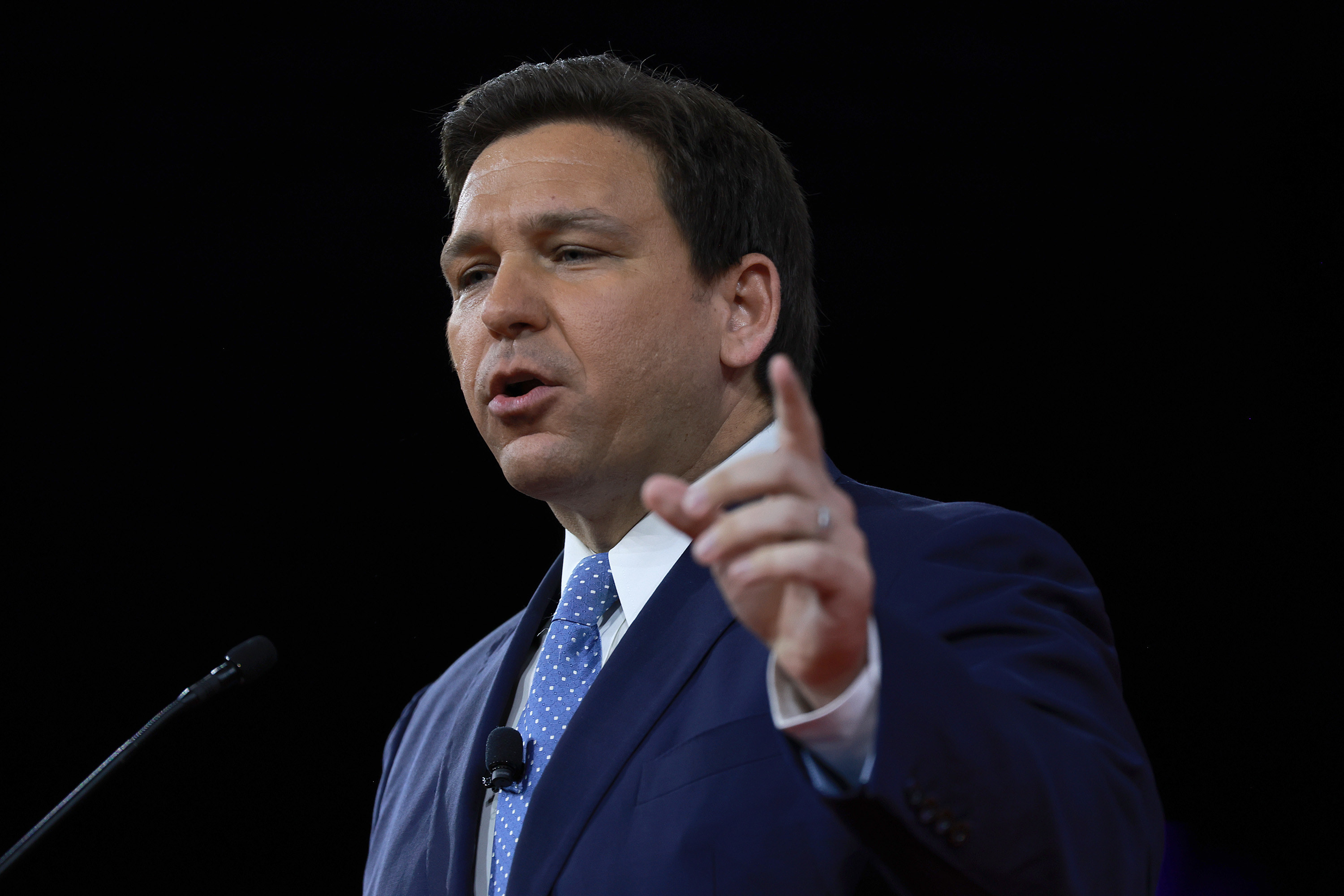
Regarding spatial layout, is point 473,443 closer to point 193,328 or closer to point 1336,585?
point 193,328

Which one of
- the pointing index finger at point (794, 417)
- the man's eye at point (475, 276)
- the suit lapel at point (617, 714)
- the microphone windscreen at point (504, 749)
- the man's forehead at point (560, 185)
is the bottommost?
the microphone windscreen at point (504, 749)

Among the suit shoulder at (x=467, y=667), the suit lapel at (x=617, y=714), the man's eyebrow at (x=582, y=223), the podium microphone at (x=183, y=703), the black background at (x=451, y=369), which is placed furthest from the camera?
the black background at (x=451, y=369)

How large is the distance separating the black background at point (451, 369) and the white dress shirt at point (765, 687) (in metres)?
1.24

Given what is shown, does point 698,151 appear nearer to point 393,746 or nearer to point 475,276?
point 475,276

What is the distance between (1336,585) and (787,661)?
2.00 meters

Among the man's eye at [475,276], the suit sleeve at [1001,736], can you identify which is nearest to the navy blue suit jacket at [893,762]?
the suit sleeve at [1001,736]

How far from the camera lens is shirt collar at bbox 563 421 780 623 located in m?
A: 1.61

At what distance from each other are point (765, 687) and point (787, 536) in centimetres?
53

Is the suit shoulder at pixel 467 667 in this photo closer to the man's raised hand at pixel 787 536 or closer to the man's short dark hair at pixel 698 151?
the man's short dark hair at pixel 698 151

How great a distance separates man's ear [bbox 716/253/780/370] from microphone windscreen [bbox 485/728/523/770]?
653 mm

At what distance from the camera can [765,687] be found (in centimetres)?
126

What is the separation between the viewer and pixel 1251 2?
7.89 feet

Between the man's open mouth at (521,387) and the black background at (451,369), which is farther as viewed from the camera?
the black background at (451,369)

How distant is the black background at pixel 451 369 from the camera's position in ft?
7.97
